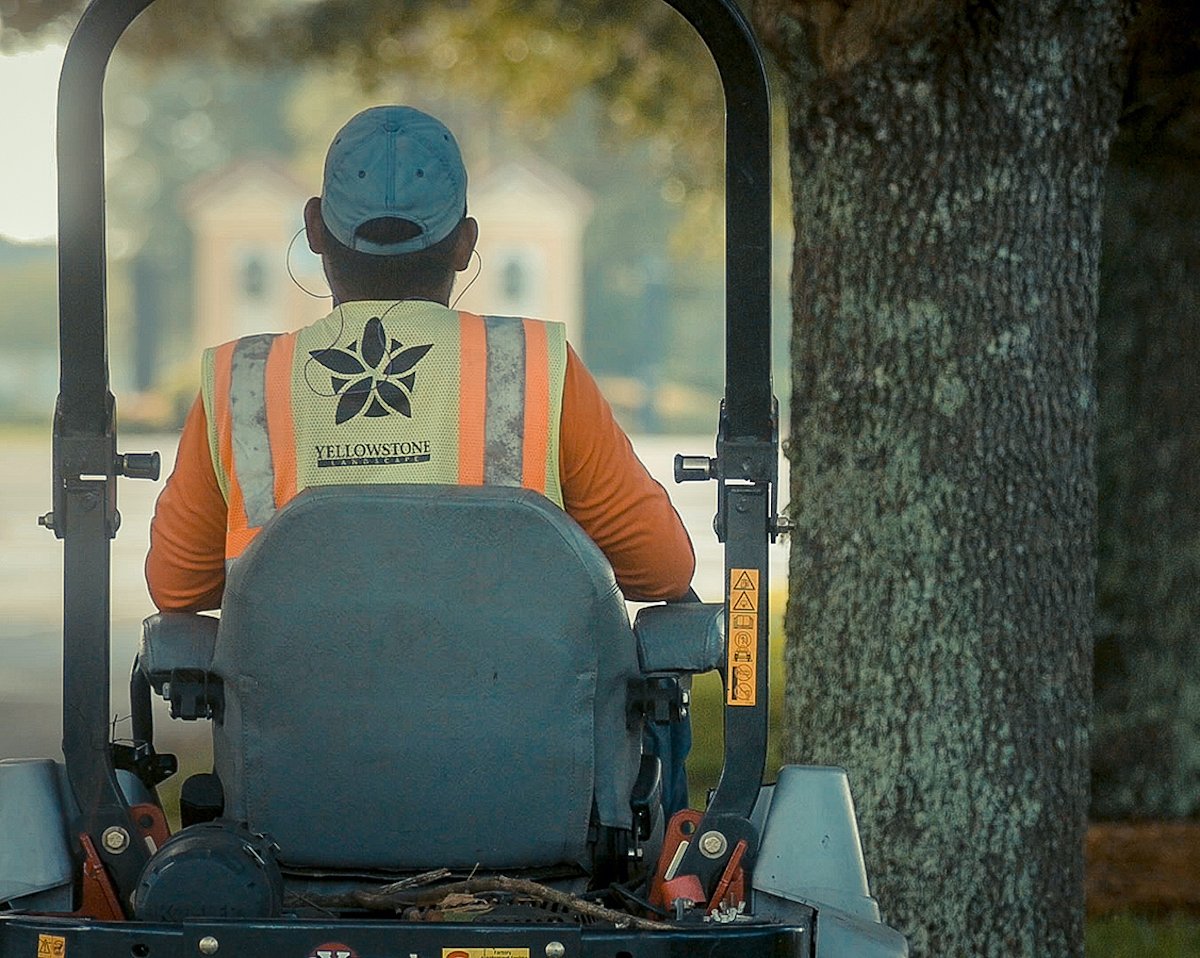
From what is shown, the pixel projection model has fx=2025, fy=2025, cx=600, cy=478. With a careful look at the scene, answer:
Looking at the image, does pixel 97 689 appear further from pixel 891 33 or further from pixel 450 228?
pixel 891 33

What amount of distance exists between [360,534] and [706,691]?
8.29 meters

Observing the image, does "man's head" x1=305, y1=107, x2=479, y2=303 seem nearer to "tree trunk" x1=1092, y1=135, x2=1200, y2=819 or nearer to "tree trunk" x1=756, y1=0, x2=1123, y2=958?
"tree trunk" x1=756, y1=0, x2=1123, y2=958

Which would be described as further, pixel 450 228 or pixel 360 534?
pixel 450 228

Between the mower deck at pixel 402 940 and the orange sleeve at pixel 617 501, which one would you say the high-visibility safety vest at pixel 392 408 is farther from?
the mower deck at pixel 402 940

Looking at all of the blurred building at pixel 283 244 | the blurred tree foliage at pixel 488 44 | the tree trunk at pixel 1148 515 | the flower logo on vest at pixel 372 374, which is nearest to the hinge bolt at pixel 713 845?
the flower logo on vest at pixel 372 374

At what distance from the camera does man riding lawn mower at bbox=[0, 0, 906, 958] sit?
2.69m

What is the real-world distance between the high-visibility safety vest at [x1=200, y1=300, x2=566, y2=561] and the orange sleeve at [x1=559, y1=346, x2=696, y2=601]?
0.05m

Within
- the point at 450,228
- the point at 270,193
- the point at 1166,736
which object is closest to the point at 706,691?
the point at 1166,736

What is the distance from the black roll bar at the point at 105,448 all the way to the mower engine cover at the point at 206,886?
28 centimetres

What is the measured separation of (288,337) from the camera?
289 centimetres

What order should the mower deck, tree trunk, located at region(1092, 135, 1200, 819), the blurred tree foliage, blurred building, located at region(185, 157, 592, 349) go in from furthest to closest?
1. blurred building, located at region(185, 157, 592, 349)
2. the blurred tree foliage
3. tree trunk, located at region(1092, 135, 1200, 819)
4. the mower deck

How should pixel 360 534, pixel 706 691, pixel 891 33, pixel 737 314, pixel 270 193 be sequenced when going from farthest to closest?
pixel 270 193 → pixel 706 691 → pixel 891 33 → pixel 737 314 → pixel 360 534

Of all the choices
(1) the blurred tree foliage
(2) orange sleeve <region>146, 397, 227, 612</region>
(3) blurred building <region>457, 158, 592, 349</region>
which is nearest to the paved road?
(1) the blurred tree foliage

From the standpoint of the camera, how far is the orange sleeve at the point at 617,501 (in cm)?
285
